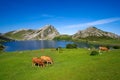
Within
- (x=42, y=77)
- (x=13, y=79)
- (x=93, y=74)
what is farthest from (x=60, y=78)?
(x=13, y=79)

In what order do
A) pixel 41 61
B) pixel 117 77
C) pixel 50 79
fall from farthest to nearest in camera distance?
1. pixel 41 61
2. pixel 50 79
3. pixel 117 77

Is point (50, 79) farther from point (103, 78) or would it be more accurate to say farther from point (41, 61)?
point (41, 61)

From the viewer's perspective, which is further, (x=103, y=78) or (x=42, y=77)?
(x=42, y=77)

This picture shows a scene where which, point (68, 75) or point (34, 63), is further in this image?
point (34, 63)

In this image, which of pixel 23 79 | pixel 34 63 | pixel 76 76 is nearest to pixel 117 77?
pixel 76 76

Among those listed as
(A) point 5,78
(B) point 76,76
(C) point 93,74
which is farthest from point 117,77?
(A) point 5,78

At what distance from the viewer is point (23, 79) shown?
23.3 metres

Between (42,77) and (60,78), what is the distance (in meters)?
2.97

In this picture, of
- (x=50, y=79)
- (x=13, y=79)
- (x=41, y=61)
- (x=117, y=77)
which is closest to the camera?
(x=117, y=77)

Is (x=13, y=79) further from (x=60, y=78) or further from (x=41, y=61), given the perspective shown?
(x=41, y=61)

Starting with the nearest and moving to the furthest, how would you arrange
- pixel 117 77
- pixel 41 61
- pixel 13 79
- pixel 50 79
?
pixel 117 77, pixel 50 79, pixel 13 79, pixel 41 61

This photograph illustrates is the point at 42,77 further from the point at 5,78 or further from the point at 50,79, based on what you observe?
the point at 5,78

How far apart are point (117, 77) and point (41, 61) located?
1748 cm

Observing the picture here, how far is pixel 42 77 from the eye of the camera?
2336cm
